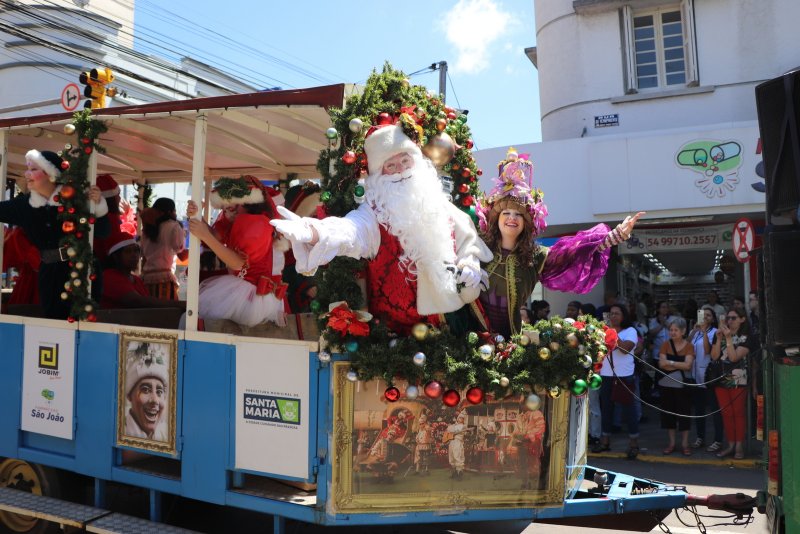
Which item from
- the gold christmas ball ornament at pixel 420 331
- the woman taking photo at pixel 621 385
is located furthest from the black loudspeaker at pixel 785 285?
the woman taking photo at pixel 621 385

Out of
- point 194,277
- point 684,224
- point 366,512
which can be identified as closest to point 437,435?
point 366,512

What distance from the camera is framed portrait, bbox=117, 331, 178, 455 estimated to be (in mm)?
4293

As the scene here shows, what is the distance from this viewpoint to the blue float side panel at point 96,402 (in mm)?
4516

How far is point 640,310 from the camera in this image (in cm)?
1420

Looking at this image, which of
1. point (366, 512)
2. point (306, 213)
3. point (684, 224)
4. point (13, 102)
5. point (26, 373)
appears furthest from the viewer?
point (13, 102)

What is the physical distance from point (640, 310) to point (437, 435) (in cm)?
1149

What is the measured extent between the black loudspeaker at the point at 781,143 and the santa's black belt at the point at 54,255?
4.27 metres

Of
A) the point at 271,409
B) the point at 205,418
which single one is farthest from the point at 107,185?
the point at 271,409

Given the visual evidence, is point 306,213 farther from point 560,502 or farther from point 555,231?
point 555,231

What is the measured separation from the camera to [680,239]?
43.8ft

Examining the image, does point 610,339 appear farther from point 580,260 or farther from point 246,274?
point 246,274

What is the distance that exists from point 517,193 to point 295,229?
1.73 metres

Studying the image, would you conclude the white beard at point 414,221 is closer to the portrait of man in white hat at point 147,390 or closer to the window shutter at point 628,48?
the portrait of man in white hat at point 147,390

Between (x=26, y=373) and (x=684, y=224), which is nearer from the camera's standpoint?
(x=26, y=373)
